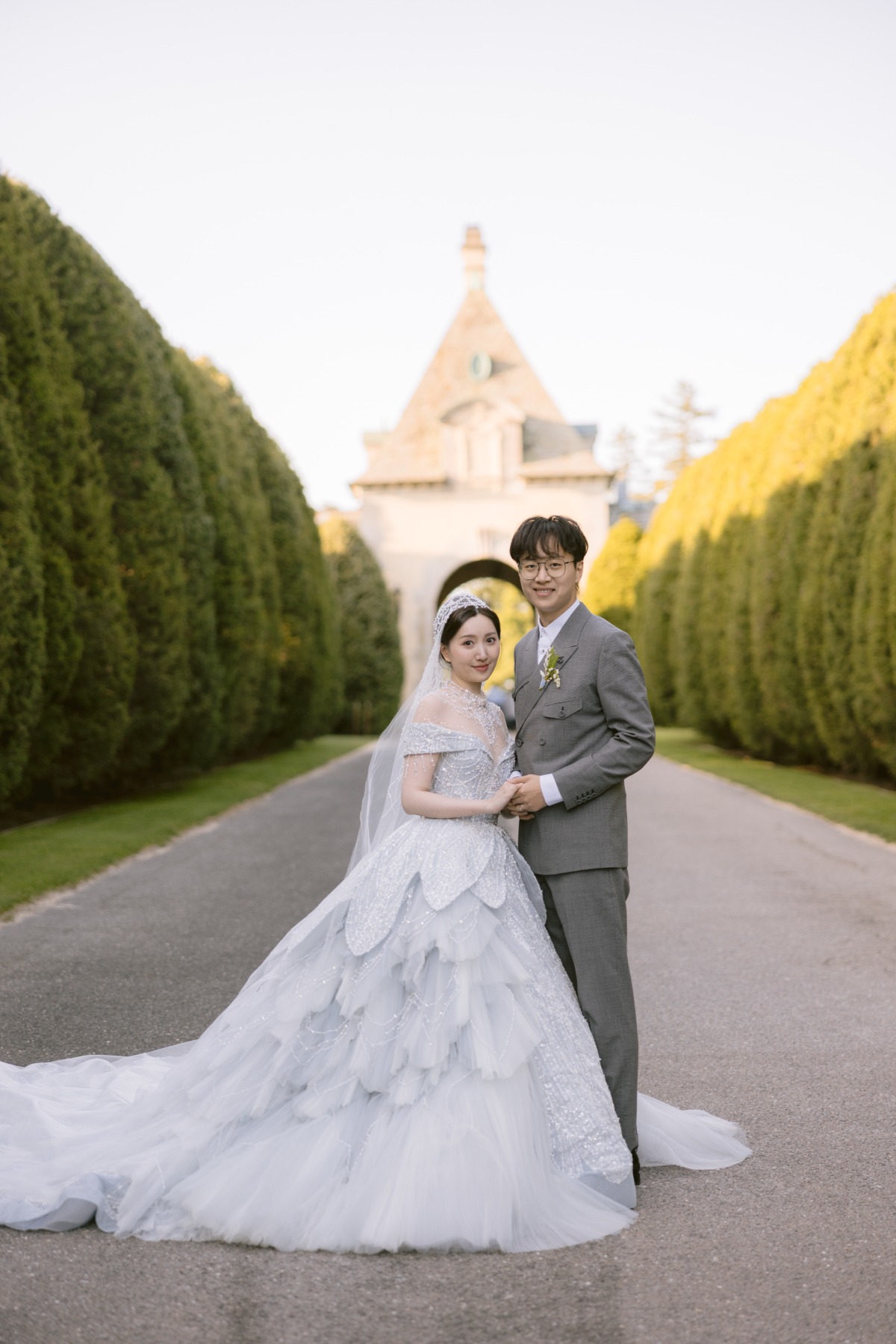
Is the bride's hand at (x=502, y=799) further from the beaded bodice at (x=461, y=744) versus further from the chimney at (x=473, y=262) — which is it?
the chimney at (x=473, y=262)

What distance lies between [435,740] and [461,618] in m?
0.39

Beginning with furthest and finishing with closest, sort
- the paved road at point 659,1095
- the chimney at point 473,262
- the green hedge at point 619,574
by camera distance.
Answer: the chimney at point 473,262, the green hedge at point 619,574, the paved road at point 659,1095

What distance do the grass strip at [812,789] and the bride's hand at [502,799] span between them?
24.6 ft

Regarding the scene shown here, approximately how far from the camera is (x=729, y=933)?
648cm

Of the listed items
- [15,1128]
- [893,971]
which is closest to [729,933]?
[893,971]

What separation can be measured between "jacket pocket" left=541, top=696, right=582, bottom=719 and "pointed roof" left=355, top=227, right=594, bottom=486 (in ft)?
107

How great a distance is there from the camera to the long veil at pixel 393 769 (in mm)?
3582

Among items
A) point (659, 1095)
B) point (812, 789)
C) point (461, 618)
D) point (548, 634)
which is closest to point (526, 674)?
point (548, 634)

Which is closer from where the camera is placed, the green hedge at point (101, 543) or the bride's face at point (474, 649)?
the bride's face at point (474, 649)

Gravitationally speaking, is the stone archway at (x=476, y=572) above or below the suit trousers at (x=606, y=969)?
above

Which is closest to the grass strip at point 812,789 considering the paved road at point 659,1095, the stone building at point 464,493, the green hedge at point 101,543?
the paved road at point 659,1095

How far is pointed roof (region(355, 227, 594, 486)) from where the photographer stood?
35.9 meters

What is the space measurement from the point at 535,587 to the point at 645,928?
375 cm

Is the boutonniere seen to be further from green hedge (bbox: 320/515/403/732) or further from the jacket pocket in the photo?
green hedge (bbox: 320/515/403/732)
